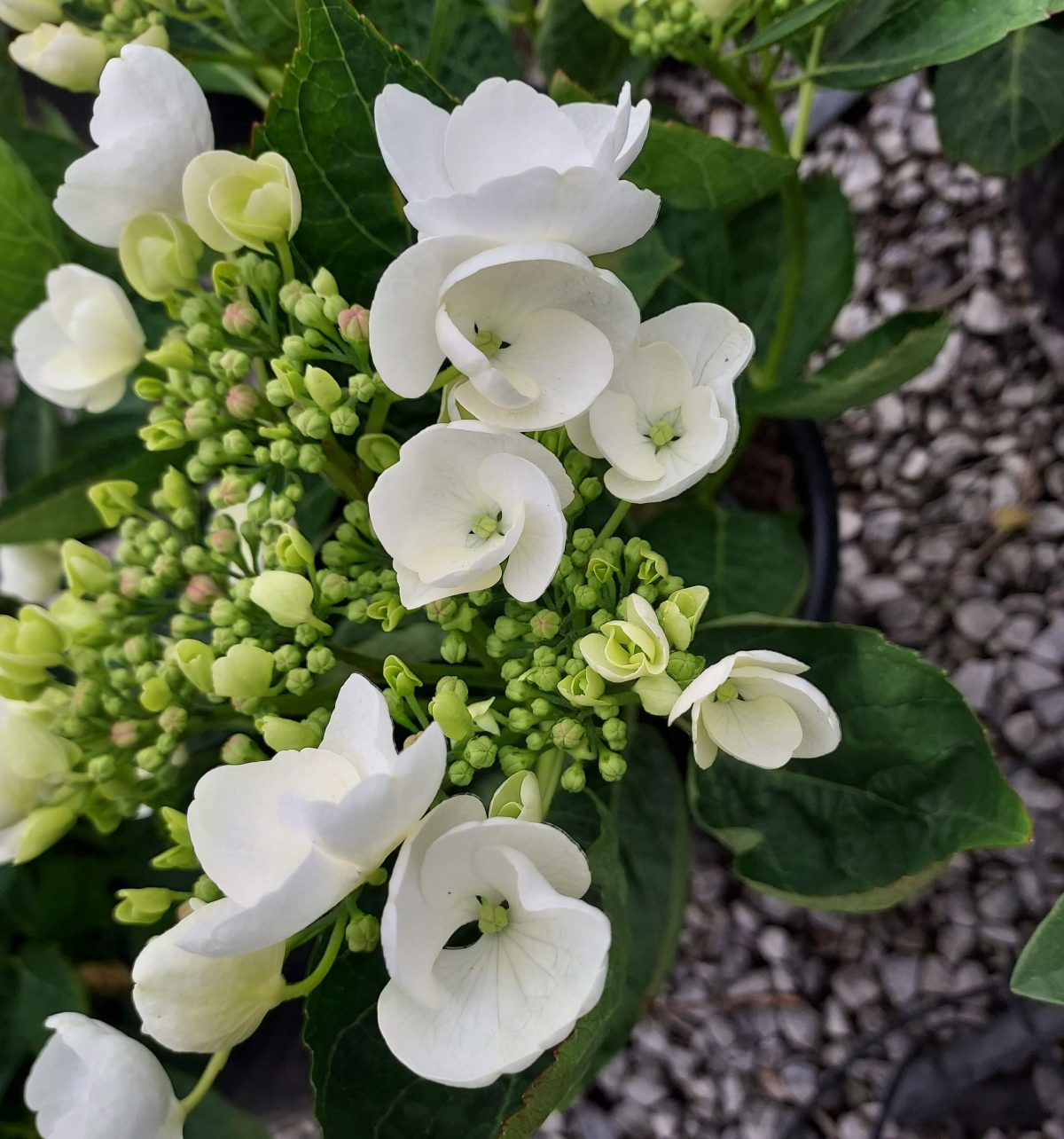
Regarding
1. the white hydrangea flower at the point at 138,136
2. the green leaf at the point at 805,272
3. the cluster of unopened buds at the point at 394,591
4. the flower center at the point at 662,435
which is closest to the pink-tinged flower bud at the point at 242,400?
the cluster of unopened buds at the point at 394,591

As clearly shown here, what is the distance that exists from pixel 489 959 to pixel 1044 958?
10.0 inches

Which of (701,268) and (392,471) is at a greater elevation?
(392,471)

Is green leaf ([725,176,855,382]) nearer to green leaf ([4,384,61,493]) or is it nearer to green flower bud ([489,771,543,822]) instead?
green flower bud ([489,771,543,822])

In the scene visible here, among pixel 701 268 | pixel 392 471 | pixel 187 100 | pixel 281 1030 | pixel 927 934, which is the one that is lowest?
pixel 927 934

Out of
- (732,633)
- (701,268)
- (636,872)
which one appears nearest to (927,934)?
(636,872)

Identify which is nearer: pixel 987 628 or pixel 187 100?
pixel 187 100

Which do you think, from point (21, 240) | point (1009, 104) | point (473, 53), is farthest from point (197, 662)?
point (1009, 104)

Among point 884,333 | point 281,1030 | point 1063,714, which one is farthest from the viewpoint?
point 1063,714

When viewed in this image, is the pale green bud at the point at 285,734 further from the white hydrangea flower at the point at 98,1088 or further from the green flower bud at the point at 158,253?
the green flower bud at the point at 158,253

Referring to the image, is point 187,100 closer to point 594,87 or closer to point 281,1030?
point 594,87

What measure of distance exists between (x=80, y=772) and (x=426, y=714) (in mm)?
194

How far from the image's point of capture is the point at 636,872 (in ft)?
2.55

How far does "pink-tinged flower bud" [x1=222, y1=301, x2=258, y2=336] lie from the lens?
0.51m

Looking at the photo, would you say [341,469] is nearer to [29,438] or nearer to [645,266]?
[645,266]
